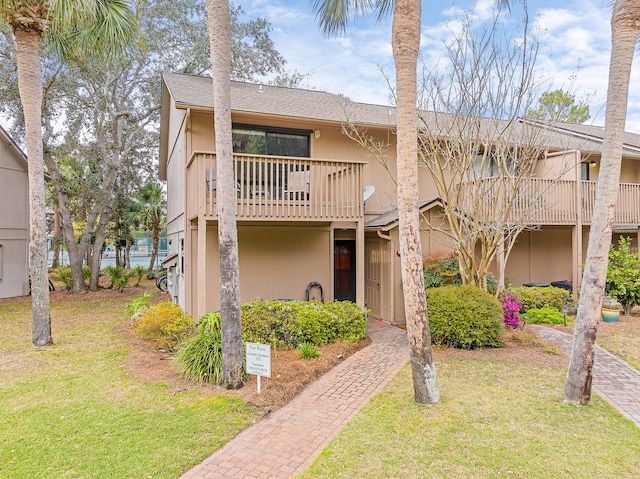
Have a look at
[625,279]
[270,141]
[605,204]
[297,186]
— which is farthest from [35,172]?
[625,279]

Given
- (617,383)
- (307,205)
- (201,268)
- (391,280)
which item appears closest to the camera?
(617,383)

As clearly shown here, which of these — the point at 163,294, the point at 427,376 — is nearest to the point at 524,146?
the point at 427,376

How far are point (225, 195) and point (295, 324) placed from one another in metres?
3.40

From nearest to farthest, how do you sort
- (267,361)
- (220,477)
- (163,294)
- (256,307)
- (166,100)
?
(220,477)
(267,361)
(256,307)
(166,100)
(163,294)

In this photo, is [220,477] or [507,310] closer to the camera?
[220,477]

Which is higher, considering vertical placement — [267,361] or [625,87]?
[625,87]

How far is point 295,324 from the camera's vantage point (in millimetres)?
8070

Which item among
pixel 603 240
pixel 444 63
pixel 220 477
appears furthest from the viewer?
pixel 444 63

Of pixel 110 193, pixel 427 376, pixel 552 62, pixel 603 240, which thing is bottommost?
pixel 427 376

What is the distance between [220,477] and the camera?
12.4 ft

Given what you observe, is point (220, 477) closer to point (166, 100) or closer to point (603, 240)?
point (603, 240)

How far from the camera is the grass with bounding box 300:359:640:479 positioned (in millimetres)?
3881

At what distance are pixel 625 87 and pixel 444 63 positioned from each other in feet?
16.0

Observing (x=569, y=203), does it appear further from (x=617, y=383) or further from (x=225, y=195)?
(x=225, y=195)
